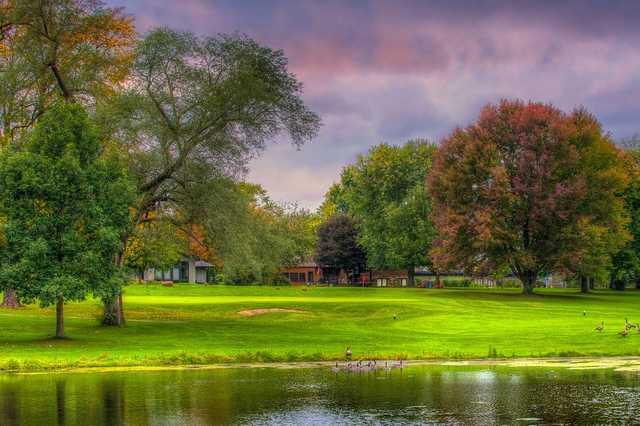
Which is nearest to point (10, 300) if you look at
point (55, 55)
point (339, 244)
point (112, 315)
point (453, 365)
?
point (112, 315)

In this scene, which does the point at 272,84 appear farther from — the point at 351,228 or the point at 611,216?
the point at 351,228

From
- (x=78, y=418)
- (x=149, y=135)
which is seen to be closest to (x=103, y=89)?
(x=149, y=135)

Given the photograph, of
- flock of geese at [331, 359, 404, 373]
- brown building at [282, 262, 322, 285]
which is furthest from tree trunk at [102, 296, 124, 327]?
→ brown building at [282, 262, 322, 285]

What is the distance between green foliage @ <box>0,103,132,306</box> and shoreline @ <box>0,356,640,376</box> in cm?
642

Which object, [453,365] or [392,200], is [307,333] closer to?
[453,365]

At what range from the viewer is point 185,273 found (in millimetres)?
156375

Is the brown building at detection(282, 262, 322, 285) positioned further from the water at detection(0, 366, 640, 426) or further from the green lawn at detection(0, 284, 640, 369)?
the water at detection(0, 366, 640, 426)

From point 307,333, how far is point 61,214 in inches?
594

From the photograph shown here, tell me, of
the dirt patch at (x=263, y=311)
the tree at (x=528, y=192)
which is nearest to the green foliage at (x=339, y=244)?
the tree at (x=528, y=192)

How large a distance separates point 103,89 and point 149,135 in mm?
5890

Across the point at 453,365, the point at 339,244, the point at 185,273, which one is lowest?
the point at 453,365

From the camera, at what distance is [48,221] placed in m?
40.5

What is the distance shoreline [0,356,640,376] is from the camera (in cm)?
3303

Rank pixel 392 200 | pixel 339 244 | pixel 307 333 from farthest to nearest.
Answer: pixel 339 244
pixel 392 200
pixel 307 333
